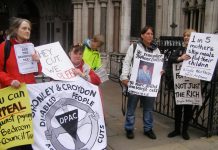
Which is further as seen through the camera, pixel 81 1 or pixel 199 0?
pixel 81 1

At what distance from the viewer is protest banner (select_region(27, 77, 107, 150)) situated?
437 cm

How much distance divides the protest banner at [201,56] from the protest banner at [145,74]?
416mm

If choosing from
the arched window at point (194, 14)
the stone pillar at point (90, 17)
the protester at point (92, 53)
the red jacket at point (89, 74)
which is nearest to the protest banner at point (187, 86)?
the protester at point (92, 53)

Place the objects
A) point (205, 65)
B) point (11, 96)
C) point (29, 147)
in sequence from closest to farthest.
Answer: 1. point (11, 96)
2. point (29, 147)
3. point (205, 65)

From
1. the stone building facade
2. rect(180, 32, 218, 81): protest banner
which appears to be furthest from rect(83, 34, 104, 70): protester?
the stone building facade

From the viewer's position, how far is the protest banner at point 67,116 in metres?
4.37

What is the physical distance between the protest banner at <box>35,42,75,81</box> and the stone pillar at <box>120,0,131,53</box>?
8.96 metres

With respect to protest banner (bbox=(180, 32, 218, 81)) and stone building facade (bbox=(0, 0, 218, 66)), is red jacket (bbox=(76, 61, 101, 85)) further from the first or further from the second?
stone building facade (bbox=(0, 0, 218, 66))

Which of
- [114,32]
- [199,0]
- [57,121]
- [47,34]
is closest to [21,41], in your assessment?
[57,121]

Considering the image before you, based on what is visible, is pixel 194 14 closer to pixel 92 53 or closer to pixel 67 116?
pixel 92 53

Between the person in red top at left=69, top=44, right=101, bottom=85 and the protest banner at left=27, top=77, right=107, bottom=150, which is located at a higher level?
the person in red top at left=69, top=44, right=101, bottom=85

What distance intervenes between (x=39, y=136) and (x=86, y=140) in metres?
0.60

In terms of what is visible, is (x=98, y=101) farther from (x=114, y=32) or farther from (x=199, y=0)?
(x=114, y=32)

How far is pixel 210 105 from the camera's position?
228 inches
